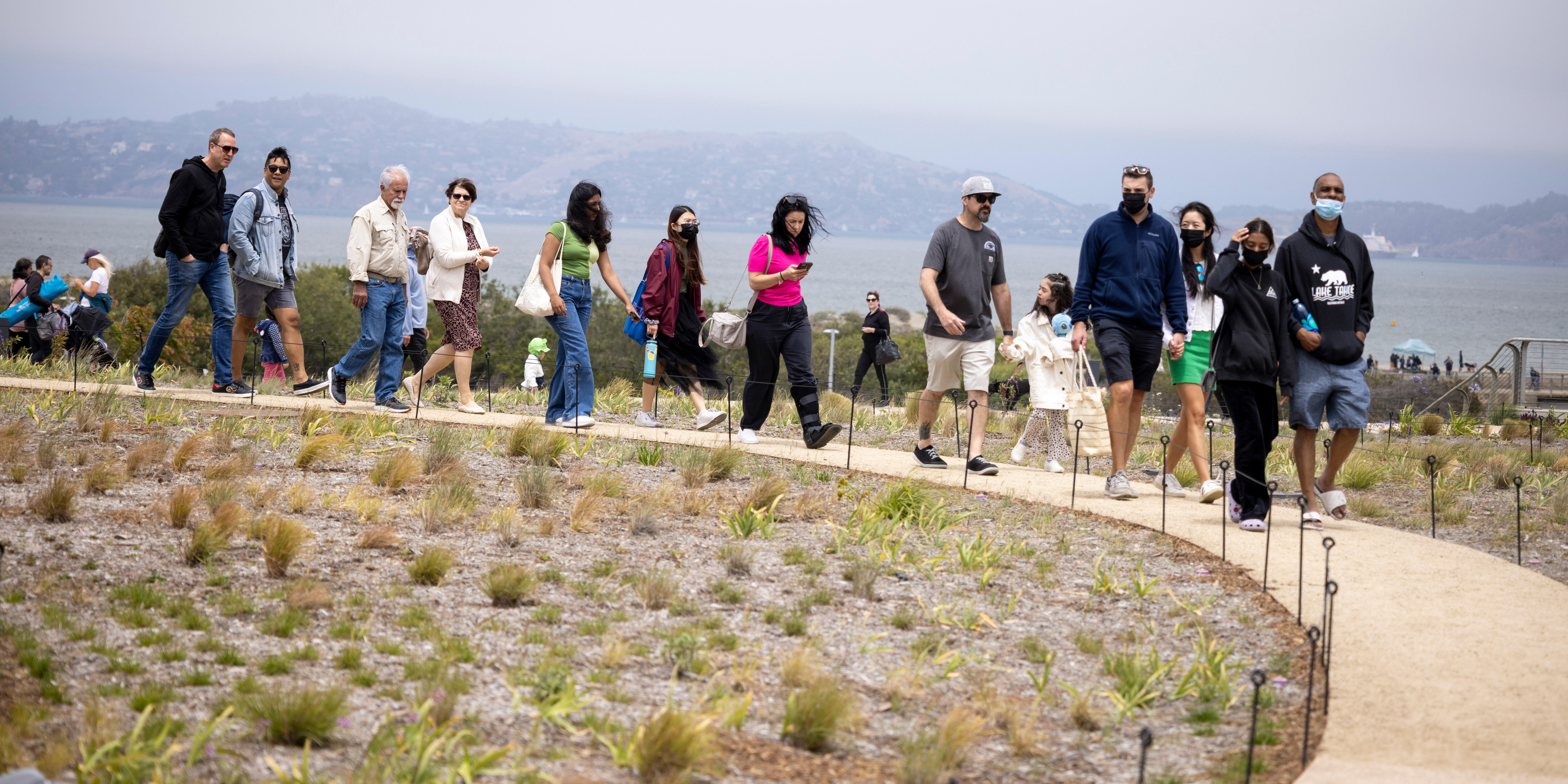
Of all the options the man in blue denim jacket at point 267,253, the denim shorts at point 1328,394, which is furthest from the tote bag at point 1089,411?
the man in blue denim jacket at point 267,253

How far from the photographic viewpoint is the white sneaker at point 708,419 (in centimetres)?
984

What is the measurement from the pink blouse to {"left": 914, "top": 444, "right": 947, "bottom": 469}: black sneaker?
4.51 ft

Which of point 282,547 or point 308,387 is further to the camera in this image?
point 308,387

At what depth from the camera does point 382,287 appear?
31.9ft

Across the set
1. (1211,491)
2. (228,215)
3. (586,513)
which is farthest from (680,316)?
(1211,491)

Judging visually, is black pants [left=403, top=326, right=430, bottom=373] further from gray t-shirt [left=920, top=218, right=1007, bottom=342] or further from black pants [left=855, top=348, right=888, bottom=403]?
gray t-shirt [left=920, top=218, right=1007, bottom=342]

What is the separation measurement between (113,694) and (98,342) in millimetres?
12194

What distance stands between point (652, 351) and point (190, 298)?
3.61 m

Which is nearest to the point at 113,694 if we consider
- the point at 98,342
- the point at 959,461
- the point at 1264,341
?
the point at 1264,341

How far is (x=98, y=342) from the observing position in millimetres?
14219

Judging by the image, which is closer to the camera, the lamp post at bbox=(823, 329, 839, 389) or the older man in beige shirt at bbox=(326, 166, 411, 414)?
the older man in beige shirt at bbox=(326, 166, 411, 414)

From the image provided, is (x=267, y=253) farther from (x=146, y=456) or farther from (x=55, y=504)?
(x=55, y=504)

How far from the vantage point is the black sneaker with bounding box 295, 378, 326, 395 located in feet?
35.4

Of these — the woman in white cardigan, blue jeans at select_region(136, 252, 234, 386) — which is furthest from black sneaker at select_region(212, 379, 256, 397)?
the woman in white cardigan
